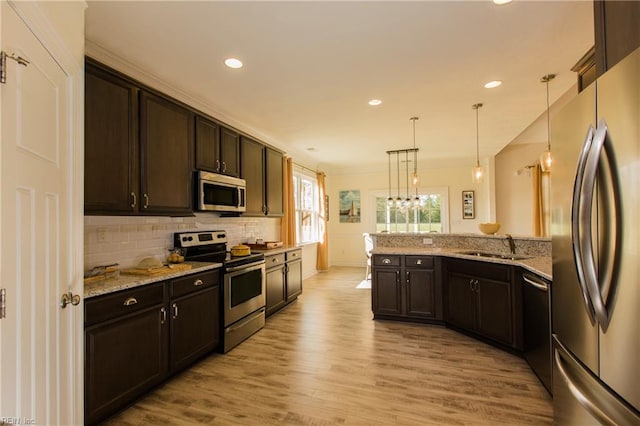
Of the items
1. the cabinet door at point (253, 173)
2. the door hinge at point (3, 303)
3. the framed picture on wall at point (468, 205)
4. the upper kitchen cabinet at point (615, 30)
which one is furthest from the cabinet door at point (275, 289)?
the framed picture on wall at point (468, 205)

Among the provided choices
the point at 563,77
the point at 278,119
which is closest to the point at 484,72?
the point at 563,77

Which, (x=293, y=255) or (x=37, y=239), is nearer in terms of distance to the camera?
(x=37, y=239)

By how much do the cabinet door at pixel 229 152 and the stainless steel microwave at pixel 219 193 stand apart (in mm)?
115

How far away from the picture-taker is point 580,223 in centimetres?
123

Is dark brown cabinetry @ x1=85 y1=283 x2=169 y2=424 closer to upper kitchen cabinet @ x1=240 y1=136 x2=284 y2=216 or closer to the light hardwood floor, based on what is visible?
the light hardwood floor

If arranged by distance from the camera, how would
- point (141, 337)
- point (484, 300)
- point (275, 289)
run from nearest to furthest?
point (141, 337) → point (484, 300) → point (275, 289)

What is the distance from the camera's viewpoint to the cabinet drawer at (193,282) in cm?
250

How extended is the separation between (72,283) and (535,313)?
3.14 metres

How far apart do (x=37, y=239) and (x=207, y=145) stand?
2.31 meters

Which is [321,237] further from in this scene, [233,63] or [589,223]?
[589,223]

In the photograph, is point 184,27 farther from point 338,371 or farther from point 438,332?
point 438,332

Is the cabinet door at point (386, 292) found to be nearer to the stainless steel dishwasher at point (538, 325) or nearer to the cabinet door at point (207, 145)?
the stainless steel dishwasher at point (538, 325)

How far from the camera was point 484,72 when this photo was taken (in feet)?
9.32

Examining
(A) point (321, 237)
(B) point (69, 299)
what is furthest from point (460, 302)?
(A) point (321, 237)
